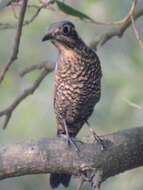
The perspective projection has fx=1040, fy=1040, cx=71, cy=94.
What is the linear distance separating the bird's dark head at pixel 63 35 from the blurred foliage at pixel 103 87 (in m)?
0.25

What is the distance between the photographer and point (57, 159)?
3906mm

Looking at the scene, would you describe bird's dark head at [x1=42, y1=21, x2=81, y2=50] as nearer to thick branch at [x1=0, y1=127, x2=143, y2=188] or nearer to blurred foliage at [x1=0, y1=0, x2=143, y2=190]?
blurred foliage at [x1=0, y1=0, x2=143, y2=190]

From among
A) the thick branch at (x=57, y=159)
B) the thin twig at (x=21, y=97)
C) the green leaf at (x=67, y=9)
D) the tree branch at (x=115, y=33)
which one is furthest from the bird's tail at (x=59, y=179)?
the green leaf at (x=67, y=9)

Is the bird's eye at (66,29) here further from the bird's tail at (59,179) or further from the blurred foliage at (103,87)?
the bird's tail at (59,179)

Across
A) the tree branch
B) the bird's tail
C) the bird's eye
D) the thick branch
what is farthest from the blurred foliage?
the thick branch

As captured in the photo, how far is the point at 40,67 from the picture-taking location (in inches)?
183

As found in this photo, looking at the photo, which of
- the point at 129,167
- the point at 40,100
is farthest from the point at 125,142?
the point at 40,100

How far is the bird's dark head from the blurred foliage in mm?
252

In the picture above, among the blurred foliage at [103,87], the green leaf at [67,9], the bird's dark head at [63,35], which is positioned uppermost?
the green leaf at [67,9]

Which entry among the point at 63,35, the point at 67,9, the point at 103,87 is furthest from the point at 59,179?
the point at 103,87

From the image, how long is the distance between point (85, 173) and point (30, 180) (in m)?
2.54

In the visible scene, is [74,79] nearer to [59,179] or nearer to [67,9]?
[59,179]

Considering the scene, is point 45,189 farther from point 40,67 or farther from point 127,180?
point 40,67

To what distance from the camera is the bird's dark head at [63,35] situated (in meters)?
4.28
